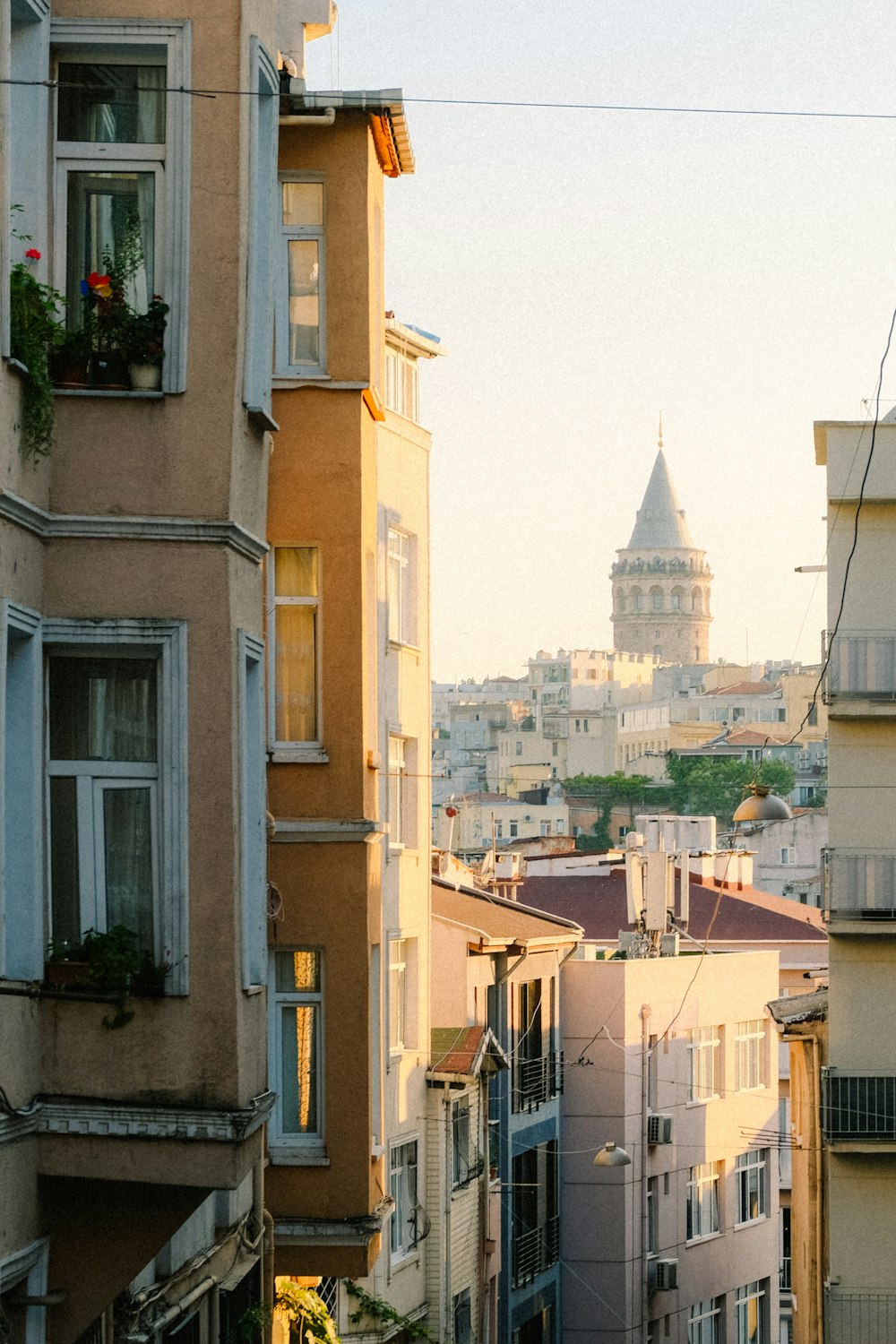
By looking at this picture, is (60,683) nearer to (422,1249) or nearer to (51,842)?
(51,842)

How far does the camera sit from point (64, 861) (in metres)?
9.12

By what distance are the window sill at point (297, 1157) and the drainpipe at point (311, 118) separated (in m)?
6.41

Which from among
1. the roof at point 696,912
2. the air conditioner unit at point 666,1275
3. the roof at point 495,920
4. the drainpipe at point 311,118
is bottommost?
the air conditioner unit at point 666,1275

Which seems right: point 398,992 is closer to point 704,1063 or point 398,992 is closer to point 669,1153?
point 669,1153

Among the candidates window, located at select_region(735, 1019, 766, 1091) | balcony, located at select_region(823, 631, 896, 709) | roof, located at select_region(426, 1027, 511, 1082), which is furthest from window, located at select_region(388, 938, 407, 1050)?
window, located at select_region(735, 1019, 766, 1091)

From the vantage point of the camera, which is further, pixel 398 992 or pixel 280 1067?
pixel 398 992

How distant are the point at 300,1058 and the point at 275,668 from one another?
244cm

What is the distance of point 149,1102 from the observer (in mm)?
8891

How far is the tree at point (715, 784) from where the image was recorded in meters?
165

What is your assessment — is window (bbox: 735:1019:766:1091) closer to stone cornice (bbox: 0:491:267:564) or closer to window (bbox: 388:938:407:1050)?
window (bbox: 388:938:407:1050)

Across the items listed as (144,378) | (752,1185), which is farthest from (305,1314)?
(752,1185)

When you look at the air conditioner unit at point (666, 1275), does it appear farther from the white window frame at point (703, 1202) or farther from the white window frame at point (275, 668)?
the white window frame at point (275, 668)

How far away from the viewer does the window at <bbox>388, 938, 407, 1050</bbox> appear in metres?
21.1

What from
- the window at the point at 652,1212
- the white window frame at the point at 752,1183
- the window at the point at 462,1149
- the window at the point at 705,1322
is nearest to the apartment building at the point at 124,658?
the window at the point at 462,1149
